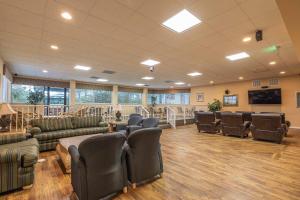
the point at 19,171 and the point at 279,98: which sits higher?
the point at 279,98

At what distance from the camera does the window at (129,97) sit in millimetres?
12361

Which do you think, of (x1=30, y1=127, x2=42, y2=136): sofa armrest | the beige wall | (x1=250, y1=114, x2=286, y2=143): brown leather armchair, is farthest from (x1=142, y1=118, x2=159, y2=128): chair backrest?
the beige wall

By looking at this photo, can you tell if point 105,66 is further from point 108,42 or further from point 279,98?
point 279,98

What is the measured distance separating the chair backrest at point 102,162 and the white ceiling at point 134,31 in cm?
209

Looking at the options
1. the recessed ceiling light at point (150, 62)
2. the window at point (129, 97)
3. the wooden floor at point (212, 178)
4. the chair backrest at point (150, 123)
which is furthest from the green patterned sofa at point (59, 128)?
the window at point (129, 97)

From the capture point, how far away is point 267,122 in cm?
503

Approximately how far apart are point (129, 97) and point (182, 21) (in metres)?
10.4

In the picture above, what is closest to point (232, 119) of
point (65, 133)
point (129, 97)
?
point (65, 133)

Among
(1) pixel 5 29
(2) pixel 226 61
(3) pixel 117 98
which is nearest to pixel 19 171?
(1) pixel 5 29

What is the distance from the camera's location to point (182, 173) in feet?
9.43

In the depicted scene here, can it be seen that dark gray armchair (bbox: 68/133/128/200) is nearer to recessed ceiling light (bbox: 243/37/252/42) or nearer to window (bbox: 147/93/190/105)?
recessed ceiling light (bbox: 243/37/252/42)

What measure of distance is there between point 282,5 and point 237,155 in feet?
11.3

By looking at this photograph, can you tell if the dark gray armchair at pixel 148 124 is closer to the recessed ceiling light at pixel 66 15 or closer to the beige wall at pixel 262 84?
the recessed ceiling light at pixel 66 15

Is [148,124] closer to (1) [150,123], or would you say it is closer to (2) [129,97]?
(1) [150,123]
